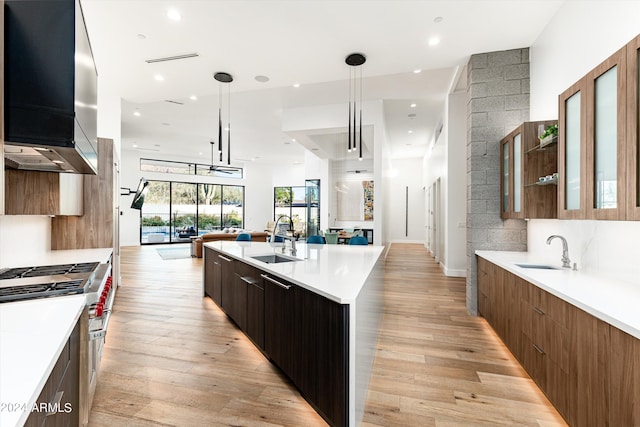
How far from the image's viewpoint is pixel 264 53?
12.6 ft

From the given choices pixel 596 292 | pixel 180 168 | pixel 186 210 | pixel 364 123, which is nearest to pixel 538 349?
pixel 596 292

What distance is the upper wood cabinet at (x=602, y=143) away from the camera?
1628 mm

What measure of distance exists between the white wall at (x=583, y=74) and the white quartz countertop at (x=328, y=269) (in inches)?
66.6

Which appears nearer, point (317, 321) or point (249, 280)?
point (317, 321)

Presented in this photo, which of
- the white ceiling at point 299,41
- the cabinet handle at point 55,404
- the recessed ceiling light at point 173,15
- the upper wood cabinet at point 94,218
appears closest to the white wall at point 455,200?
the white ceiling at point 299,41

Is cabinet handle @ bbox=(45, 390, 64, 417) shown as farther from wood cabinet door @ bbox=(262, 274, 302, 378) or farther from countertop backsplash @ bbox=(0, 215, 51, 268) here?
countertop backsplash @ bbox=(0, 215, 51, 268)

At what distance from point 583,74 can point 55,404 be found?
392 centimetres

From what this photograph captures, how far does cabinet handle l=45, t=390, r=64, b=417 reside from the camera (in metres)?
1.03

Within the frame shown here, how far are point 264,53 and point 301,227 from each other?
1003 centimetres

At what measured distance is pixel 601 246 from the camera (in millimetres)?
2357

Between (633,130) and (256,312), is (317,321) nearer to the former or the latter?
(256,312)

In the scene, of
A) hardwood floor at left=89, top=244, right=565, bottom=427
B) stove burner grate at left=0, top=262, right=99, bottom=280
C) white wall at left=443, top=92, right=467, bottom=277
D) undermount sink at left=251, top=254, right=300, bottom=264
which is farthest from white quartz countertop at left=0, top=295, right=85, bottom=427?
white wall at left=443, top=92, right=467, bottom=277

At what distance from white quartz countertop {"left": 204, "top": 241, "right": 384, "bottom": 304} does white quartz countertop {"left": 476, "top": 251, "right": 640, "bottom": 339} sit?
114 cm

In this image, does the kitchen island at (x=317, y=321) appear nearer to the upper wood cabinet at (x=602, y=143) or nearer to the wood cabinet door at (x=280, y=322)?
the wood cabinet door at (x=280, y=322)
